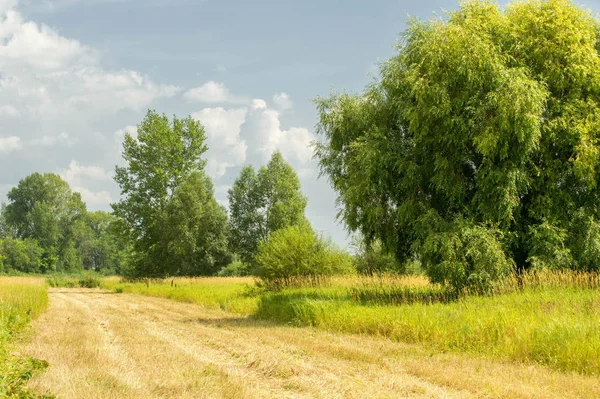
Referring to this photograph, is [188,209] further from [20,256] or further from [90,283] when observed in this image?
[20,256]

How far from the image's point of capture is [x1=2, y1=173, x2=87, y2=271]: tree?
268 feet

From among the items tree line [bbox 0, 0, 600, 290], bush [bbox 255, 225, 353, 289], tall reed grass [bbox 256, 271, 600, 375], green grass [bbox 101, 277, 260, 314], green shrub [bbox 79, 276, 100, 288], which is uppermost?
tree line [bbox 0, 0, 600, 290]

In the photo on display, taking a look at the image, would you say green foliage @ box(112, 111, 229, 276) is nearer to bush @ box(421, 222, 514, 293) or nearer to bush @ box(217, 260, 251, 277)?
bush @ box(217, 260, 251, 277)

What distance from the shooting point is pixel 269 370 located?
7.84m

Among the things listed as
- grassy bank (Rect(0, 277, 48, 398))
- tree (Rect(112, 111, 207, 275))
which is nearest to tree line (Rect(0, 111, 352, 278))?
tree (Rect(112, 111, 207, 275))

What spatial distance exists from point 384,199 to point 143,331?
8316 millimetres

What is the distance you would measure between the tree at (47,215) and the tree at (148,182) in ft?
139

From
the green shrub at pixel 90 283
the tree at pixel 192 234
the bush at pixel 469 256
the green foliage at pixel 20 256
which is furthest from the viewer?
the green foliage at pixel 20 256

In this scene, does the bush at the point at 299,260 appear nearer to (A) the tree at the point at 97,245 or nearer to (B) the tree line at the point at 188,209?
(B) the tree line at the point at 188,209

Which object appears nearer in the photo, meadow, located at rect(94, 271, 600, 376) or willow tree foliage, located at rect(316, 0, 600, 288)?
meadow, located at rect(94, 271, 600, 376)

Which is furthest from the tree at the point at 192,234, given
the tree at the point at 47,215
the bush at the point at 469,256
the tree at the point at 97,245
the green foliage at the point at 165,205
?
the tree at the point at 97,245

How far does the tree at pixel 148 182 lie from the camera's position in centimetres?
4334

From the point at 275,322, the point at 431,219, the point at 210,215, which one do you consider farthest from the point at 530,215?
the point at 210,215

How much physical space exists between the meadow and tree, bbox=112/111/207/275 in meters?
27.4
